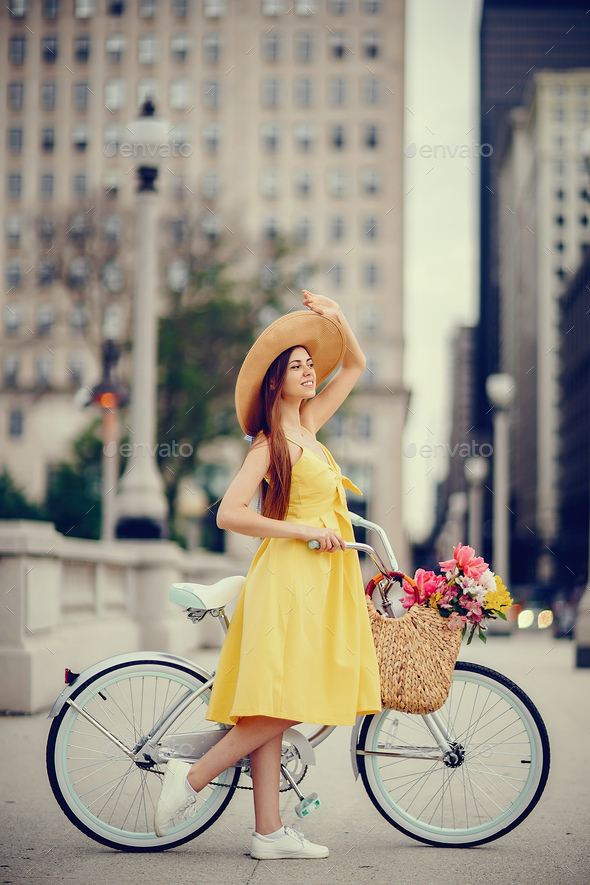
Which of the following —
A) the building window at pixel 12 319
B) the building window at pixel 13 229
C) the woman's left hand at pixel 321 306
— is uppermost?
the building window at pixel 13 229

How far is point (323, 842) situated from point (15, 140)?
236 feet

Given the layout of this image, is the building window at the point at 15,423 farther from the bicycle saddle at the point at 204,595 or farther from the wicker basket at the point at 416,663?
the wicker basket at the point at 416,663

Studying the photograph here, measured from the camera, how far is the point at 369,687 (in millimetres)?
4027

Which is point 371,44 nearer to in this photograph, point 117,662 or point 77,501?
point 77,501

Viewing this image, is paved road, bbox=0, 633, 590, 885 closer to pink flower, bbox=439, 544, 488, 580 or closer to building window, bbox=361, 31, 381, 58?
pink flower, bbox=439, 544, 488, 580

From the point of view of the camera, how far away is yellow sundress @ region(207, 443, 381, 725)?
395 cm

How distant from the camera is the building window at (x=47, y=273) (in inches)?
1256

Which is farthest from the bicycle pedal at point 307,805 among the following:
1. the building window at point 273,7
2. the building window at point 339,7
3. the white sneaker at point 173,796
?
the building window at point 273,7

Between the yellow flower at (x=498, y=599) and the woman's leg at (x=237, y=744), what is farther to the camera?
the yellow flower at (x=498, y=599)

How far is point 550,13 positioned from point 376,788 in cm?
16507

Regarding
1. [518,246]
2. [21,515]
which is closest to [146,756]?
[21,515]

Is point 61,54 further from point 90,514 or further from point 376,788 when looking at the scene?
point 376,788

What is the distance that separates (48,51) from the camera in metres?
73.4

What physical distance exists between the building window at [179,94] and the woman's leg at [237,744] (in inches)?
2824
